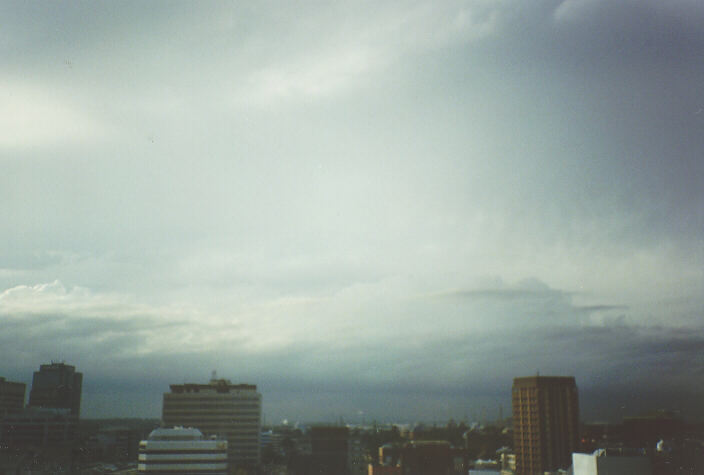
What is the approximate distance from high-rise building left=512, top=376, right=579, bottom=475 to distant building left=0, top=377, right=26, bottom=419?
88.9ft

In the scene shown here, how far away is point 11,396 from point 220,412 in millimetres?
15070

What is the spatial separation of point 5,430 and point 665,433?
3008 cm

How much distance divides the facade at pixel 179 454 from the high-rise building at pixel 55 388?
21.5 m

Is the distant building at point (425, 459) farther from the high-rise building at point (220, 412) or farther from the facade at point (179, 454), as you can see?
the high-rise building at point (220, 412)

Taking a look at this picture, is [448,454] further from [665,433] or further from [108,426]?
[108,426]

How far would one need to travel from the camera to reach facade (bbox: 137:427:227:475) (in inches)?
652

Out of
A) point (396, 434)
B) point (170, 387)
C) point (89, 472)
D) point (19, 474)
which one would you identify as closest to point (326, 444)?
point (396, 434)

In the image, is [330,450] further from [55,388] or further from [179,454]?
[55,388]

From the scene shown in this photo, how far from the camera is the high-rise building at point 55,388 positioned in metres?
34.8

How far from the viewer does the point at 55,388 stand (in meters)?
35.3

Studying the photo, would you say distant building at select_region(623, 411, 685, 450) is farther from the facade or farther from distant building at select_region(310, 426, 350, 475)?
the facade

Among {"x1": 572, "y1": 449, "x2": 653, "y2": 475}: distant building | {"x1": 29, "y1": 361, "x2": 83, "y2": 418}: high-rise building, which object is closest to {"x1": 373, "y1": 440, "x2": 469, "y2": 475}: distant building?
{"x1": 572, "y1": 449, "x2": 653, "y2": 475}: distant building

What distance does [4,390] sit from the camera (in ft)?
108

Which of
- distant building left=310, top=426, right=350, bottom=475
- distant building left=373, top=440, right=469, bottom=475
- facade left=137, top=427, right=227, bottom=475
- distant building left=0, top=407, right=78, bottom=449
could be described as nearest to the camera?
distant building left=373, top=440, right=469, bottom=475
